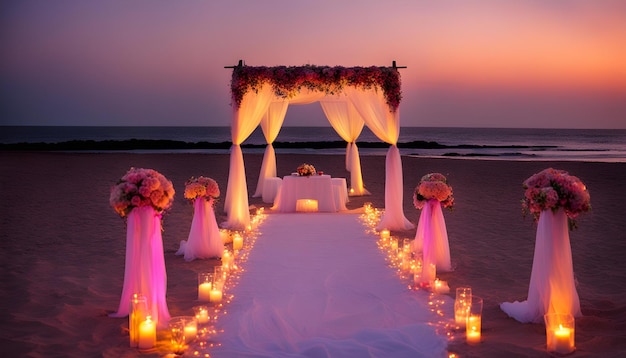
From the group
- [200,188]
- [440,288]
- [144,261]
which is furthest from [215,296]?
[440,288]

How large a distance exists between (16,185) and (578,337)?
48.0 ft

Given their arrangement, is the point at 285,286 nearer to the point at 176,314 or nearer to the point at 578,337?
the point at 176,314

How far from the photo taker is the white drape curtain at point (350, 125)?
13469mm

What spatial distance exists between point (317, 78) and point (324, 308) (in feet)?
16.6

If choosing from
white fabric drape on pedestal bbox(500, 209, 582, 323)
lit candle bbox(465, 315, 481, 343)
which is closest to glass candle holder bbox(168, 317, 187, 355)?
lit candle bbox(465, 315, 481, 343)

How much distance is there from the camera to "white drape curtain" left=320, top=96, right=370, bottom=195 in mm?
13469

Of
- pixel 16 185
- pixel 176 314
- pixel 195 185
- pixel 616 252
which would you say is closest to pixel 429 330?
pixel 176 314

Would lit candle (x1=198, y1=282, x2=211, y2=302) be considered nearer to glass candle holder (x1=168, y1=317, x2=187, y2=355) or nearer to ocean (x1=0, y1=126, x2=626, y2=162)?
glass candle holder (x1=168, y1=317, x2=187, y2=355)

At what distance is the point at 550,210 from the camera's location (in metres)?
4.30

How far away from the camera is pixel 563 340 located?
12.1ft

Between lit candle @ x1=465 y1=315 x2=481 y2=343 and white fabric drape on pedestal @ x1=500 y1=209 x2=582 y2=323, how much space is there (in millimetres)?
687

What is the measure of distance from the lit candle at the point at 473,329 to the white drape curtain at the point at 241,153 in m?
5.37

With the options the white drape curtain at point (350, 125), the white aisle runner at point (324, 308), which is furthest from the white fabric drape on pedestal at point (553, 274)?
the white drape curtain at point (350, 125)

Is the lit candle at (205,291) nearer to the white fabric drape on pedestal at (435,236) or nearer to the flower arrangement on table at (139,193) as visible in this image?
the flower arrangement on table at (139,193)
